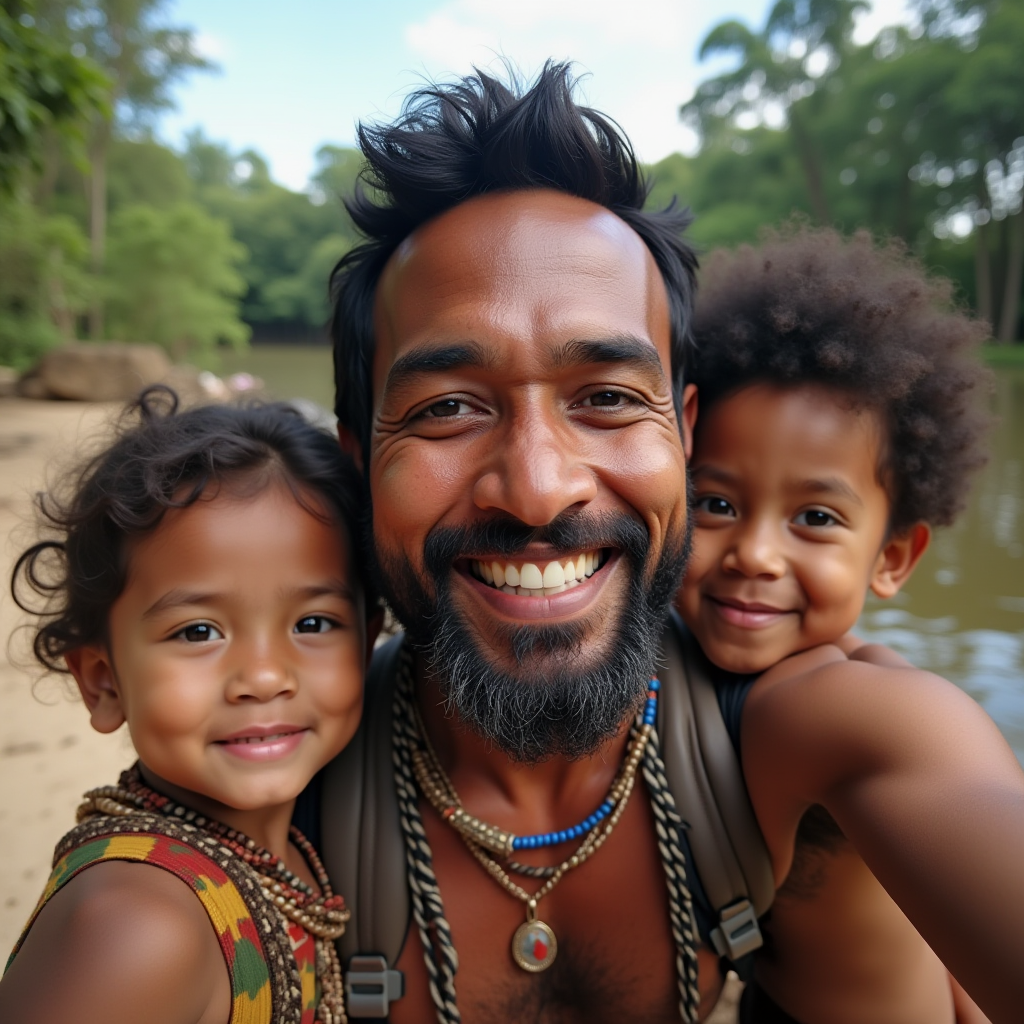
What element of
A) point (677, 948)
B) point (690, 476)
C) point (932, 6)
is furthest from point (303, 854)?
point (932, 6)

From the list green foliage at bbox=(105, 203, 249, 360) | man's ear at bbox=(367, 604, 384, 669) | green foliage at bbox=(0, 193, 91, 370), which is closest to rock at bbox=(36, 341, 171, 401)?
green foliage at bbox=(0, 193, 91, 370)

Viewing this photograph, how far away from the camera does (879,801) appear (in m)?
1.18

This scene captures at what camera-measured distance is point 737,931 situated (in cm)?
148

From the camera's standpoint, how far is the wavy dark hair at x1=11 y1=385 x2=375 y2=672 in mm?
1479

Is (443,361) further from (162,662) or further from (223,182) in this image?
(223,182)

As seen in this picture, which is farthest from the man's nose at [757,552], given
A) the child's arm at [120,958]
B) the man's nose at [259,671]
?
the child's arm at [120,958]

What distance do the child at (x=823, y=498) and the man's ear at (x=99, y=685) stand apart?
1.26m

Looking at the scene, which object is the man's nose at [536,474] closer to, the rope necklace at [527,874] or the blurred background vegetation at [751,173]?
the rope necklace at [527,874]

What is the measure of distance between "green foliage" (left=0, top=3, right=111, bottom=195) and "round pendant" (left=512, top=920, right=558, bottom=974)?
606 centimetres

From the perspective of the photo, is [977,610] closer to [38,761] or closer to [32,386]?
[38,761]

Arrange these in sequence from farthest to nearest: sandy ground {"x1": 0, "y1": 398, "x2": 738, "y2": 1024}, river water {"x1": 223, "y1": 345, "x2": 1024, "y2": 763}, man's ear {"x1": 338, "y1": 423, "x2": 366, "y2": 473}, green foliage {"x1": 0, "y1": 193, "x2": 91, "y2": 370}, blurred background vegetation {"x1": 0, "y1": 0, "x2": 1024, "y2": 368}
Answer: blurred background vegetation {"x1": 0, "y1": 0, "x2": 1024, "y2": 368}
green foliage {"x1": 0, "y1": 193, "x2": 91, "y2": 370}
river water {"x1": 223, "y1": 345, "x2": 1024, "y2": 763}
sandy ground {"x1": 0, "y1": 398, "x2": 738, "y2": 1024}
man's ear {"x1": 338, "y1": 423, "x2": 366, "y2": 473}

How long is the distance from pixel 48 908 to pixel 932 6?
40.7 metres

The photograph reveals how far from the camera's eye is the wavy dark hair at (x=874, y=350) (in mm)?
1686

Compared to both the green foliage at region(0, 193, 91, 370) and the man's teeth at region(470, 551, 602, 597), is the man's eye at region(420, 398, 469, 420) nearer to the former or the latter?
the man's teeth at region(470, 551, 602, 597)
